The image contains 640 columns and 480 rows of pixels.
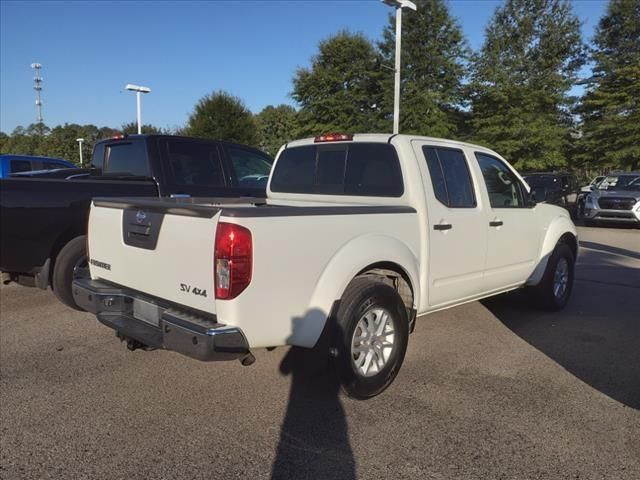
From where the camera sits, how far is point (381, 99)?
30.4 meters

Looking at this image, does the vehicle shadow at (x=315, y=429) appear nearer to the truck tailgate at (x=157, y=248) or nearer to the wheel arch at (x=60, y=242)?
the truck tailgate at (x=157, y=248)

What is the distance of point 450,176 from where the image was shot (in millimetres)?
4547

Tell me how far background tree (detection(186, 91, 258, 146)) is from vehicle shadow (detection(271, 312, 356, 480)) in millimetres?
28383

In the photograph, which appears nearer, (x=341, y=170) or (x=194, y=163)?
(x=341, y=170)

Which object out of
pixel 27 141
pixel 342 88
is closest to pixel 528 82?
pixel 342 88

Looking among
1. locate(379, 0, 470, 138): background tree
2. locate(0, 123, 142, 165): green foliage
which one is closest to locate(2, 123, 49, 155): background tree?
locate(0, 123, 142, 165): green foliage

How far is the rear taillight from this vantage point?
286 centimetres

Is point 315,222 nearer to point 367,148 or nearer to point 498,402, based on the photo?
point 367,148

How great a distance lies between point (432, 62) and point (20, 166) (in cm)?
2319

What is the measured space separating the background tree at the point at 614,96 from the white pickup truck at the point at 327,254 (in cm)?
2545

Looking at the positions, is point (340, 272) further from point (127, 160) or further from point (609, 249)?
point (609, 249)

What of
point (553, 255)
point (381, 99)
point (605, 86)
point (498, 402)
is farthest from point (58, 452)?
point (605, 86)

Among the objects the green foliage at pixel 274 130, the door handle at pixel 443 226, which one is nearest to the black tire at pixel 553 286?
the door handle at pixel 443 226

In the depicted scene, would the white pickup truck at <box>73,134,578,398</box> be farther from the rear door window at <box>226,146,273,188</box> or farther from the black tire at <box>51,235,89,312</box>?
the rear door window at <box>226,146,273,188</box>
